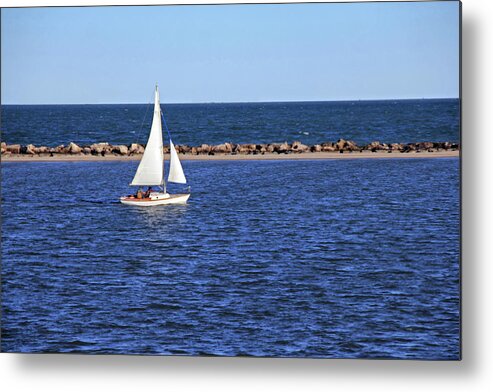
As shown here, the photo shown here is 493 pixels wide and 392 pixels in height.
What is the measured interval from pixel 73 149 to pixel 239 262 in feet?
6.37

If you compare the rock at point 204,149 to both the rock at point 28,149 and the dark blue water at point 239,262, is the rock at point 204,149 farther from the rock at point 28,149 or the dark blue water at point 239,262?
the rock at point 28,149

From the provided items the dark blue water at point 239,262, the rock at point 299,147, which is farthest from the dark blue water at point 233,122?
the dark blue water at point 239,262

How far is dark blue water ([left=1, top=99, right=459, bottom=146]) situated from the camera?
11.3 metres

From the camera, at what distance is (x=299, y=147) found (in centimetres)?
1185

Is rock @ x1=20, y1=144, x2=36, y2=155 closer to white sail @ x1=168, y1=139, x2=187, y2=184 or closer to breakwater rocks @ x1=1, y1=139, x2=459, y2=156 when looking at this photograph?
breakwater rocks @ x1=1, y1=139, x2=459, y2=156

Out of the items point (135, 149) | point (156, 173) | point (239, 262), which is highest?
point (135, 149)

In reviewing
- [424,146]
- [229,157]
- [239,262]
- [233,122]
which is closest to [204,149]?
[229,157]

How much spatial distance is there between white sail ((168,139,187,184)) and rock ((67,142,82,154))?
0.92 meters

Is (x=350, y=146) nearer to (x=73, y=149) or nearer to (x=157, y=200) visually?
(x=157, y=200)

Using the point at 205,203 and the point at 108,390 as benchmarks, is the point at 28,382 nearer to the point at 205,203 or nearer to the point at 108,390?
the point at 108,390

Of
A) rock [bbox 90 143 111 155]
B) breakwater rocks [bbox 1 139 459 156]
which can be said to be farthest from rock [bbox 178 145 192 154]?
rock [bbox 90 143 111 155]

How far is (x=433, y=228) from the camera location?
11.1m

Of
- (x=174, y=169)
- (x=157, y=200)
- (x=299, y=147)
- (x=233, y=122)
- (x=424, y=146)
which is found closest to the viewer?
(x=424, y=146)

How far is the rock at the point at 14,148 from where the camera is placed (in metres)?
11.5
